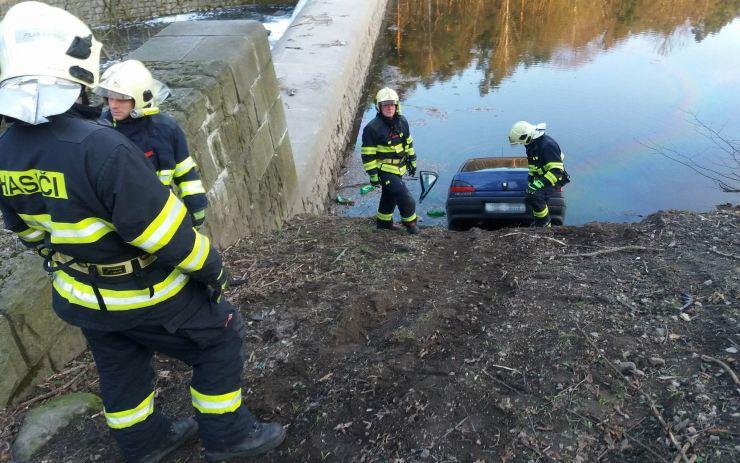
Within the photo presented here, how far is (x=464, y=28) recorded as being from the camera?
69.8ft

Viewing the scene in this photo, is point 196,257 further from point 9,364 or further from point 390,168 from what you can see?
point 390,168

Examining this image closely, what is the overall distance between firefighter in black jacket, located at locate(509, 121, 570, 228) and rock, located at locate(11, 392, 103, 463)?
18.2ft

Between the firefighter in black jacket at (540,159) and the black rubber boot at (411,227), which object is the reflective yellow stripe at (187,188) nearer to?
the black rubber boot at (411,227)

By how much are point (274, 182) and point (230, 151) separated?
1.33 metres

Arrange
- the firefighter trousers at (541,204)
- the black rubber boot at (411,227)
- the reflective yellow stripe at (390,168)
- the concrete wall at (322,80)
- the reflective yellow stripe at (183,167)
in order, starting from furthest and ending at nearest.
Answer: the concrete wall at (322,80), the firefighter trousers at (541,204), the black rubber boot at (411,227), the reflective yellow stripe at (390,168), the reflective yellow stripe at (183,167)

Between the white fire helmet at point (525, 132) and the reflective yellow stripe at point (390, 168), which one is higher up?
the white fire helmet at point (525, 132)

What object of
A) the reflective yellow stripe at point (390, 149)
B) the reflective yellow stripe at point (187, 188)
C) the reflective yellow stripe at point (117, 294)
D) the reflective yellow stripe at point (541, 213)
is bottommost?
the reflective yellow stripe at point (541, 213)

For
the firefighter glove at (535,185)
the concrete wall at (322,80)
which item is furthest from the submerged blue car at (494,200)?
the concrete wall at (322,80)

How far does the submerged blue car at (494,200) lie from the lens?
805 cm

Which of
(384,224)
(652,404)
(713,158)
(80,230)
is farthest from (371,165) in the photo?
(713,158)

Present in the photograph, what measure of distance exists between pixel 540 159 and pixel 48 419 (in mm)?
6049

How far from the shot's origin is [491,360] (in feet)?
11.1

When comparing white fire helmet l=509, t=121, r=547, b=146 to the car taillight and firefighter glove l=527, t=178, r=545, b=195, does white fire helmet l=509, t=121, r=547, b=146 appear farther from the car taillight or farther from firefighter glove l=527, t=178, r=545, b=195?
the car taillight

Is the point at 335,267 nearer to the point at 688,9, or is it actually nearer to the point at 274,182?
the point at 274,182
